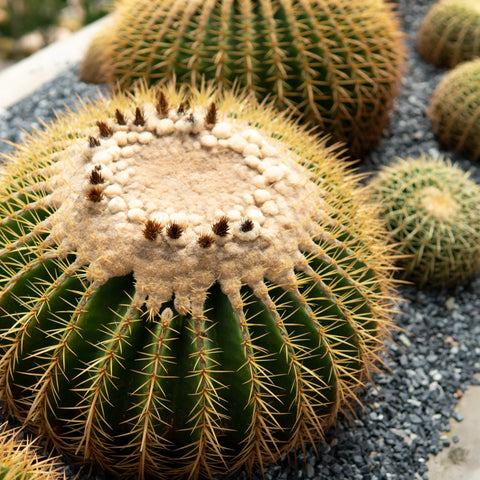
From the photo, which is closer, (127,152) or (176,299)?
(176,299)

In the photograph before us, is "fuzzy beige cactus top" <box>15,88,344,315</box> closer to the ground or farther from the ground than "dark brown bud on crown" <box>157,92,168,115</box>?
closer to the ground

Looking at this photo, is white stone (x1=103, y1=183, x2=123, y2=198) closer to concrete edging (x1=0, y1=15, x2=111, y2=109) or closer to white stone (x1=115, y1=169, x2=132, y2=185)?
white stone (x1=115, y1=169, x2=132, y2=185)

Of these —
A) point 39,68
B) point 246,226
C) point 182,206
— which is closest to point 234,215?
point 246,226

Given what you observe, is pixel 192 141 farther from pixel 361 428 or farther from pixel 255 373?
pixel 361 428

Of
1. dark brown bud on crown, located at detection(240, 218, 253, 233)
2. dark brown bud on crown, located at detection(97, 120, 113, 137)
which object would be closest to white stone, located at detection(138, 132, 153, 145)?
dark brown bud on crown, located at detection(97, 120, 113, 137)

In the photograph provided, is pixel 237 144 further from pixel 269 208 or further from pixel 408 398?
pixel 408 398

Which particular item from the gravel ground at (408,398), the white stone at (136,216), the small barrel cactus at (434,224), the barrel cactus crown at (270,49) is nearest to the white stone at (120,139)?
the white stone at (136,216)
